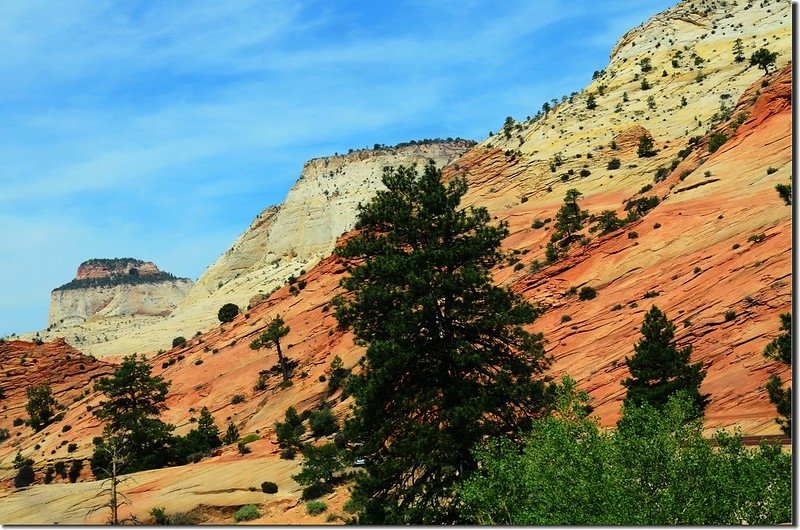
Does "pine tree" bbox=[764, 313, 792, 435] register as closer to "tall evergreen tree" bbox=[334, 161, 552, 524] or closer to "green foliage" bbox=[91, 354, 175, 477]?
"tall evergreen tree" bbox=[334, 161, 552, 524]

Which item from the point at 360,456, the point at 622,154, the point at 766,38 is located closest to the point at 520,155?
the point at 622,154

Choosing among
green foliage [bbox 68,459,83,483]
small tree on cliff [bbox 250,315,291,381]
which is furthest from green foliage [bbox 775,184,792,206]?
green foliage [bbox 68,459,83,483]

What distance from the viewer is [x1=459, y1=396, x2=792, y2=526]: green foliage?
15.2 m

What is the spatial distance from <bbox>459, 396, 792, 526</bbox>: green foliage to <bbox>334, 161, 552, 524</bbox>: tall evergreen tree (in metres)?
5.70

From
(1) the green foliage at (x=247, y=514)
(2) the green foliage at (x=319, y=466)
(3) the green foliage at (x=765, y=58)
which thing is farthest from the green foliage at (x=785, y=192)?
(3) the green foliage at (x=765, y=58)

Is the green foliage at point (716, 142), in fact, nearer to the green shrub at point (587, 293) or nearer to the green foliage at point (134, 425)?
the green shrub at point (587, 293)

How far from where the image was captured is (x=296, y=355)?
7819 cm

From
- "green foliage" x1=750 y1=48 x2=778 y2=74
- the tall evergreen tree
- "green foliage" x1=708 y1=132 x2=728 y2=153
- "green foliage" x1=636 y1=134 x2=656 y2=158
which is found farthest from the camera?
"green foliage" x1=750 y1=48 x2=778 y2=74

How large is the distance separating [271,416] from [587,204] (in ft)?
118

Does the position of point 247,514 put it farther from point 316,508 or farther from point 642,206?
point 642,206

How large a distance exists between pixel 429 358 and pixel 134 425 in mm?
44661

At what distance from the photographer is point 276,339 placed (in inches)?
3056

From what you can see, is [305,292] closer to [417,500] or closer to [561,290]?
[561,290]

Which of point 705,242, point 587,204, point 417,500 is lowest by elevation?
point 417,500
